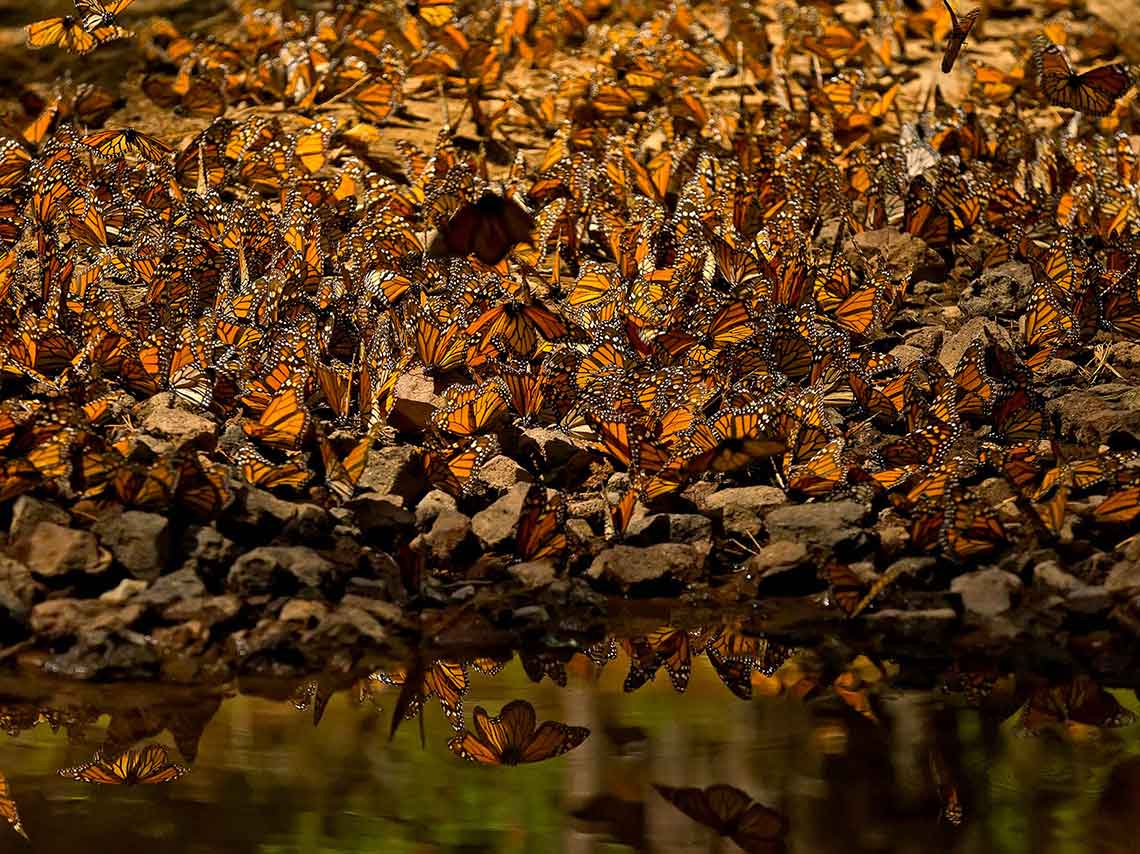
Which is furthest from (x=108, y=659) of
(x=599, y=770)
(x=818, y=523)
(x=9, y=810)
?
(x=818, y=523)

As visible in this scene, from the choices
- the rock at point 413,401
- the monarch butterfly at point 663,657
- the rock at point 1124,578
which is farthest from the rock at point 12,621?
the rock at point 1124,578

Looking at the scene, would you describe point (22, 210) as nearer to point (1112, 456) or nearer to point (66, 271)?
point (66, 271)

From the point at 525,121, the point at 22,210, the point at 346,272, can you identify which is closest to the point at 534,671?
the point at 346,272

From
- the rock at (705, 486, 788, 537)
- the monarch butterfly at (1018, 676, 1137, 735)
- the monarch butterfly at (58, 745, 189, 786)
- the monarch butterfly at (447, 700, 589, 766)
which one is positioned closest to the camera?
the monarch butterfly at (58, 745, 189, 786)

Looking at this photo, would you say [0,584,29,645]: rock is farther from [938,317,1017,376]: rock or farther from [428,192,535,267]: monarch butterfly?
[938,317,1017,376]: rock

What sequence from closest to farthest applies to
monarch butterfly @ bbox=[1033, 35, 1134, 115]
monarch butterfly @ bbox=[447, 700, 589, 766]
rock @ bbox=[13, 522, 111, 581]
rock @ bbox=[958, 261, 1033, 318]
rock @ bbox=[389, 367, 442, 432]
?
monarch butterfly @ bbox=[447, 700, 589, 766]
rock @ bbox=[13, 522, 111, 581]
rock @ bbox=[389, 367, 442, 432]
rock @ bbox=[958, 261, 1033, 318]
monarch butterfly @ bbox=[1033, 35, 1134, 115]

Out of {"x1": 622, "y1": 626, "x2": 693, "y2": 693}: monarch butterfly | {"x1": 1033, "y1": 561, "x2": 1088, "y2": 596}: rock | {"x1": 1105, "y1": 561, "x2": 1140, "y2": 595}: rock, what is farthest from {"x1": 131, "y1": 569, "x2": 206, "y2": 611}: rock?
{"x1": 1105, "y1": 561, "x2": 1140, "y2": 595}: rock

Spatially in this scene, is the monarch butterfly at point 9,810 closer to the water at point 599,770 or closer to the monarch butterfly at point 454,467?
the water at point 599,770
